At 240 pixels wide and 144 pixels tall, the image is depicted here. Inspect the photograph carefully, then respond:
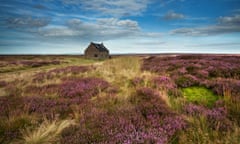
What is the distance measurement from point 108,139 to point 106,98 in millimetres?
2481

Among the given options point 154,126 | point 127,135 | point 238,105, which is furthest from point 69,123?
point 238,105

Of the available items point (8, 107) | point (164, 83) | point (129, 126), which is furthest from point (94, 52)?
point (129, 126)

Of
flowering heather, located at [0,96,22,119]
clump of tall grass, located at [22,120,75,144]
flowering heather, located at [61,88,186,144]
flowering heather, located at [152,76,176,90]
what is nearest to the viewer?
flowering heather, located at [61,88,186,144]

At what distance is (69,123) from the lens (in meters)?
3.55

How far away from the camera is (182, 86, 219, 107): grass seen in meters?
4.72

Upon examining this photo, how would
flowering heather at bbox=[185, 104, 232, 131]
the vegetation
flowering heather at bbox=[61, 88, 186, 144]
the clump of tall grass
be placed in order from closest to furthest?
flowering heather at bbox=[61, 88, 186, 144] < the clump of tall grass < flowering heather at bbox=[185, 104, 232, 131] < the vegetation

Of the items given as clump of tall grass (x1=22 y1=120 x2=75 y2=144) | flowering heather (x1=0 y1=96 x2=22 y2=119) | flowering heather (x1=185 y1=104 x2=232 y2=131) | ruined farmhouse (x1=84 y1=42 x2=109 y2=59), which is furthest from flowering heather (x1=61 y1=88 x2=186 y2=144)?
ruined farmhouse (x1=84 y1=42 x2=109 y2=59)

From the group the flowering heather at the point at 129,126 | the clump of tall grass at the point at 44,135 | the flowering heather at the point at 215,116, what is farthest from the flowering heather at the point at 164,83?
the clump of tall grass at the point at 44,135

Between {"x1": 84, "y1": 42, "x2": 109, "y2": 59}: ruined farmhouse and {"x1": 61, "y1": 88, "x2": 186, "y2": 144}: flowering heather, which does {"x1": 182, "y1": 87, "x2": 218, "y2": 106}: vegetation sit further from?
{"x1": 84, "y1": 42, "x2": 109, "y2": 59}: ruined farmhouse

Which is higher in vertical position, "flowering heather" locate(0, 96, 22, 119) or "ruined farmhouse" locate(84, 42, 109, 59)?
A: "ruined farmhouse" locate(84, 42, 109, 59)

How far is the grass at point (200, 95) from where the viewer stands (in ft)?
15.5

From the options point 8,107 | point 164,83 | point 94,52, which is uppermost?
point 94,52

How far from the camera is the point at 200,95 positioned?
5.44 m

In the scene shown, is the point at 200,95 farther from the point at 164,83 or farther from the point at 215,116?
the point at 215,116
